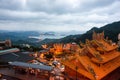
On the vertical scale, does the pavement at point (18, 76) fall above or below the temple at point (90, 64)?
below

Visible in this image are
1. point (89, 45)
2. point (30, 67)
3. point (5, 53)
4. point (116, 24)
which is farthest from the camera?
point (116, 24)

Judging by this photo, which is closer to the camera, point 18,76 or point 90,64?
point 18,76

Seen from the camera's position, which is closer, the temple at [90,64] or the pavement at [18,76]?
the temple at [90,64]

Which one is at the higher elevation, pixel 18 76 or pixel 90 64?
pixel 90 64

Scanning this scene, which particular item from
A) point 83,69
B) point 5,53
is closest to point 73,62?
point 83,69

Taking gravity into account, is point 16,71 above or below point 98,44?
below

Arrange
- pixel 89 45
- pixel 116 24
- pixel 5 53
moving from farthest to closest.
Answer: pixel 116 24 → pixel 5 53 → pixel 89 45

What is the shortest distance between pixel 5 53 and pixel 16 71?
404 inches

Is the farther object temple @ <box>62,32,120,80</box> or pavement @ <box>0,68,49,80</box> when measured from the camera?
pavement @ <box>0,68,49,80</box>

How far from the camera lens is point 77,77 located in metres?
24.4

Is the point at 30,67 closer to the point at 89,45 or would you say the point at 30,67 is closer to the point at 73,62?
the point at 73,62

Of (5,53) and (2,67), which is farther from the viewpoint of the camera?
(5,53)

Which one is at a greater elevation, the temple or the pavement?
the temple

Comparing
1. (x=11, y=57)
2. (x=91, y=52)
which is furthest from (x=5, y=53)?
(x=91, y=52)
